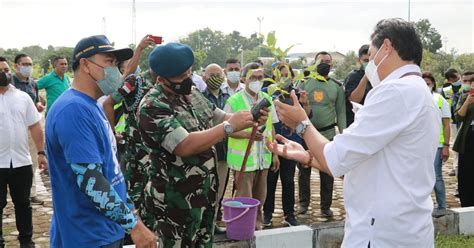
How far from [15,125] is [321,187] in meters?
4.00

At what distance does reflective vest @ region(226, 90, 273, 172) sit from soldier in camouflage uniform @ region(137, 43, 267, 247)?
94.8 inches

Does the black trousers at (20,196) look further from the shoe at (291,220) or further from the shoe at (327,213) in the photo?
the shoe at (327,213)

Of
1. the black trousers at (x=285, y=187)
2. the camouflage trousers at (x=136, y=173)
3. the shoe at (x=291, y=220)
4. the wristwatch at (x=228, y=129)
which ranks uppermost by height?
the wristwatch at (x=228, y=129)

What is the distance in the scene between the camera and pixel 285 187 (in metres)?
6.20

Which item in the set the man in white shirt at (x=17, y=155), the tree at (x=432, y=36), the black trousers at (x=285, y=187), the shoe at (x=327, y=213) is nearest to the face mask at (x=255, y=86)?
the black trousers at (x=285, y=187)

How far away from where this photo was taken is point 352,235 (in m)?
2.34

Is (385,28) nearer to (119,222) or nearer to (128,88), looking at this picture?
(119,222)

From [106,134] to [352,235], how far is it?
4.62 feet

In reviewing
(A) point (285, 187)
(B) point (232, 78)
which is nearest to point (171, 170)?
(A) point (285, 187)

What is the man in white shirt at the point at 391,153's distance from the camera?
2.22 metres

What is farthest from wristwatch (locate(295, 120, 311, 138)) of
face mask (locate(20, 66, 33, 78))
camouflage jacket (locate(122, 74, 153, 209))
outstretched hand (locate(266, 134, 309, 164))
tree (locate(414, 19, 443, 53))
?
tree (locate(414, 19, 443, 53))

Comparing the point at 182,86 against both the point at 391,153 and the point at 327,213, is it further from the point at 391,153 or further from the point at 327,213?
the point at 327,213

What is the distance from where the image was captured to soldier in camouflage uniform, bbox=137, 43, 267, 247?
295 centimetres

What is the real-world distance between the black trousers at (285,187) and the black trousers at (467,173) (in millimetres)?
2362
